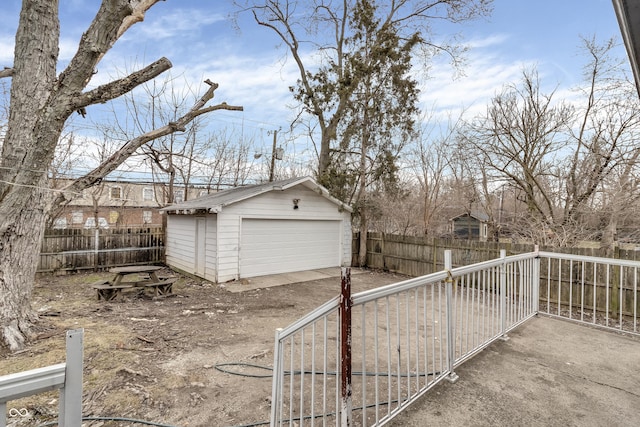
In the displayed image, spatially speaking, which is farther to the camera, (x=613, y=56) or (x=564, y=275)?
(x=613, y=56)

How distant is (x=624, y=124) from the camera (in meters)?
7.48

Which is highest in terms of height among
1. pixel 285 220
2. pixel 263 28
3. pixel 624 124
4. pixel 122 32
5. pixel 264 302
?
pixel 263 28

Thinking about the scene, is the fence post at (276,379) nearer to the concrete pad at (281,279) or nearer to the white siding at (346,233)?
the concrete pad at (281,279)

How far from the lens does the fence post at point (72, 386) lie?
0.99m

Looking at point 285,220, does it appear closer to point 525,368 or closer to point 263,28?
point 525,368

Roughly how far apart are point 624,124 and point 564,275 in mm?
4125

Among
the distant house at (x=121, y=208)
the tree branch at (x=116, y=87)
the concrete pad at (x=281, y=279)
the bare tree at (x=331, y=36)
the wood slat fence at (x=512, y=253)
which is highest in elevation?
the bare tree at (x=331, y=36)

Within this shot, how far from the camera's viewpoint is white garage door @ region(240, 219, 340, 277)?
8.80 m

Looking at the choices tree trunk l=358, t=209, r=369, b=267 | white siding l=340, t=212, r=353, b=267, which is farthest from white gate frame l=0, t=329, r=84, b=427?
tree trunk l=358, t=209, r=369, b=267

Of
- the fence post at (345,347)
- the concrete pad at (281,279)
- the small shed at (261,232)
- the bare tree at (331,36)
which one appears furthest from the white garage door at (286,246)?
the fence post at (345,347)

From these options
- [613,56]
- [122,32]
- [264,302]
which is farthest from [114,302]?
[613,56]

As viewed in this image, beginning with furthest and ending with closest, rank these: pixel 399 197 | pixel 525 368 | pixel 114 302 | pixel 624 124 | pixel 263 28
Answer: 1. pixel 263 28
2. pixel 399 197
3. pixel 624 124
4. pixel 114 302
5. pixel 525 368

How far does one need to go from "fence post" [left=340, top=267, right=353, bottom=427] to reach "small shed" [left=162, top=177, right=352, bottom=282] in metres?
6.48

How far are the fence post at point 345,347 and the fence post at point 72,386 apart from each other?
121 centimetres
